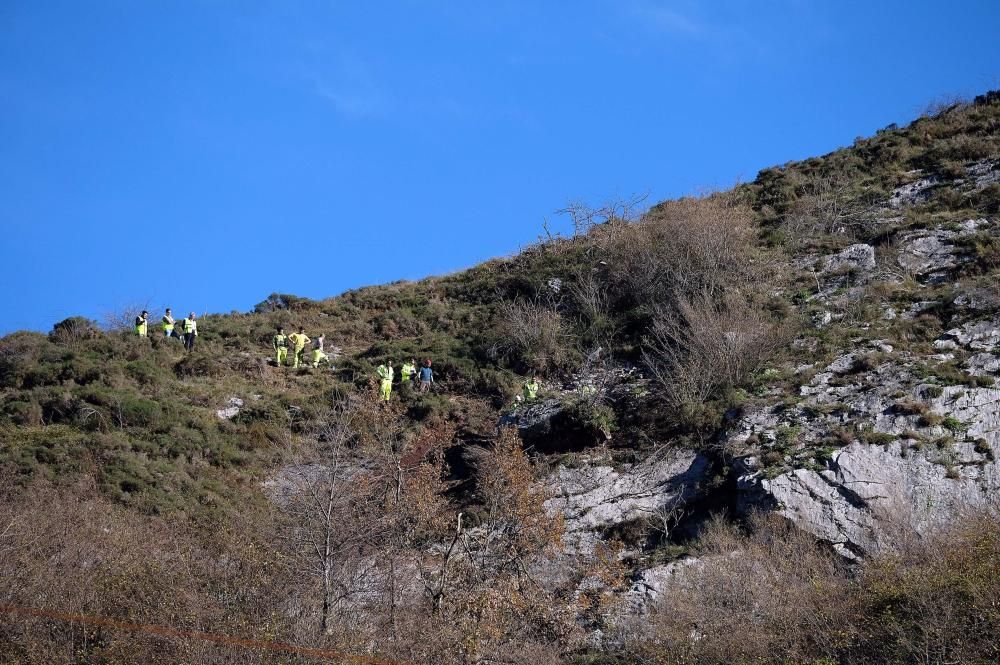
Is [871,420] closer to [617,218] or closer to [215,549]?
[215,549]

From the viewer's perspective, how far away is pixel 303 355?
102 feet

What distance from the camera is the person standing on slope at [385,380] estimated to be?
1039 inches

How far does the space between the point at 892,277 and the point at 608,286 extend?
8660mm

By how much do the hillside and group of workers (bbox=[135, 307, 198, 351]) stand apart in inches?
21.9

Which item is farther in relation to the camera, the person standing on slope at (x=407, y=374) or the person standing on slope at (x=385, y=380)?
the person standing on slope at (x=407, y=374)

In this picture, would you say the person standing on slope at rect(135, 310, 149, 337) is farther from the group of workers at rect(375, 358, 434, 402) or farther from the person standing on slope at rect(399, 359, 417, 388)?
the person standing on slope at rect(399, 359, 417, 388)

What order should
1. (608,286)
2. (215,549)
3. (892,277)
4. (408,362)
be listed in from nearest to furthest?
(215,549) < (892,277) < (408,362) < (608,286)

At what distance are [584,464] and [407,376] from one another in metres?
7.58

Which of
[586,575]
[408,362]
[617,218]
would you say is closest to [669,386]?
[586,575]

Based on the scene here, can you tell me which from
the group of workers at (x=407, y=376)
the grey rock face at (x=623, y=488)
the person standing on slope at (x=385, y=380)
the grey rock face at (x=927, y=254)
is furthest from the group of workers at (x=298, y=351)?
the grey rock face at (x=927, y=254)

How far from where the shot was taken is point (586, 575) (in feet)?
59.7

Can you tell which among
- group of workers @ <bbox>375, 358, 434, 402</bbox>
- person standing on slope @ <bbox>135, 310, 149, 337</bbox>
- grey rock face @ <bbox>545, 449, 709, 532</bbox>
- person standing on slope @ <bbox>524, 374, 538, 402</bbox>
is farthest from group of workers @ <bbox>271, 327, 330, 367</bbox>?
grey rock face @ <bbox>545, 449, 709, 532</bbox>

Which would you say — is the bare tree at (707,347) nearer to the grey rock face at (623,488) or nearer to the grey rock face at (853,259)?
the grey rock face at (623,488)

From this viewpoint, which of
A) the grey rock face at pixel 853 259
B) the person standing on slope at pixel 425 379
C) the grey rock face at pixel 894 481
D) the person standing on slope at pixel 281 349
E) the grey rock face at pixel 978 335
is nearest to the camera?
the grey rock face at pixel 894 481
